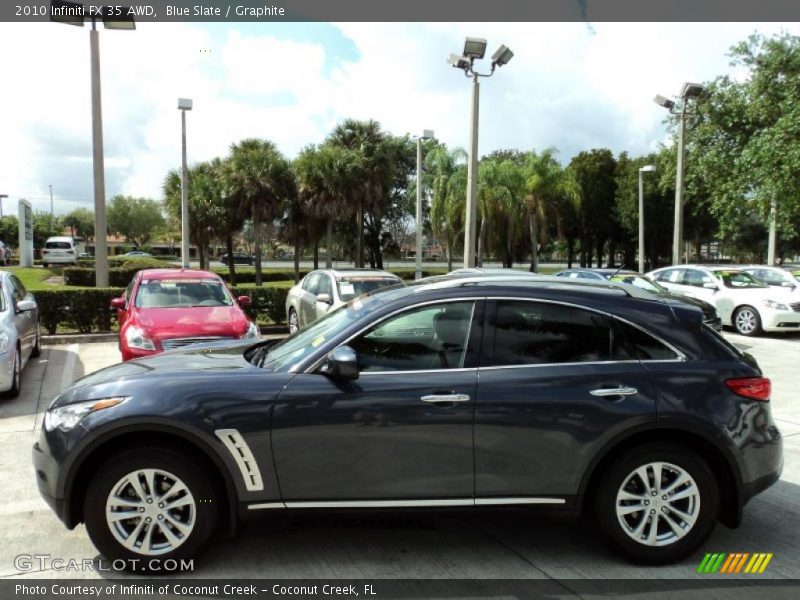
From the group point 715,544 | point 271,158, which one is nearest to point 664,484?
point 715,544

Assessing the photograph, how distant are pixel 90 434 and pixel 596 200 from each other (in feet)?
168

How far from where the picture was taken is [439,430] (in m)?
3.35

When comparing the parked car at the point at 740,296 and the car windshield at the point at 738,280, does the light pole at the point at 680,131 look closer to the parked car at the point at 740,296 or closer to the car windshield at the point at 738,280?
the parked car at the point at 740,296

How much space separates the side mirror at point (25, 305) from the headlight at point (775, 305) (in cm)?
1462

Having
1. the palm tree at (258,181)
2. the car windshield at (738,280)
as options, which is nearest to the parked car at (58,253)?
the palm tree at (258,181)

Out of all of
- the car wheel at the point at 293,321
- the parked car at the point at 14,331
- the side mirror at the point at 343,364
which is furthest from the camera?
the car wheel at the point at 293,321

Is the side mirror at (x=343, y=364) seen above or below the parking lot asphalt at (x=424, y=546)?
above

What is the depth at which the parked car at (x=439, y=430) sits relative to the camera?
10.9 feet

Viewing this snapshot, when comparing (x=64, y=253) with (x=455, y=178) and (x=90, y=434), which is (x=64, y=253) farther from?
(x=90, y=434)

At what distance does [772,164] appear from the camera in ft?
60.1

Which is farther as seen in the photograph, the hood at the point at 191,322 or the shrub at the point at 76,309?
the shrub at the point at 76,309

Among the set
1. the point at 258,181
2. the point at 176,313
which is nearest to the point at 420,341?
the point at 176,313

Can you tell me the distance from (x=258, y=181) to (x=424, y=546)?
30.1 meters

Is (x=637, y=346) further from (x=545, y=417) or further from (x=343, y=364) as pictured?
(x=343, y=364)
